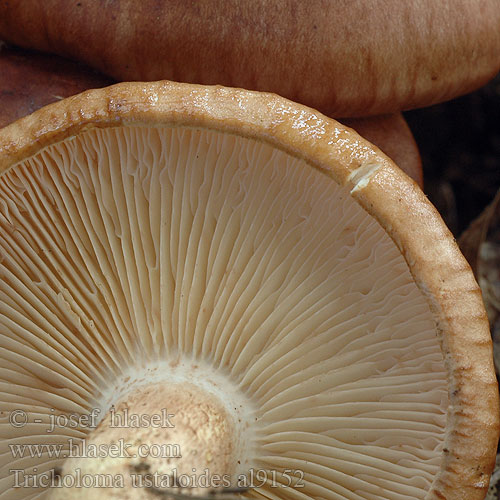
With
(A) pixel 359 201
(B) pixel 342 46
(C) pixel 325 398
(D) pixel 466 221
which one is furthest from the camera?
(D) pixel 466 221

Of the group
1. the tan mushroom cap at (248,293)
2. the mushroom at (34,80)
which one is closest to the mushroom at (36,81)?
the mushroom at (34,80)

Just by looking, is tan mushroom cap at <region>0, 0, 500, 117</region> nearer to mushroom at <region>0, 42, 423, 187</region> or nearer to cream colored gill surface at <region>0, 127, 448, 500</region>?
mushroom at <region>0, 42, 423, 187</region>

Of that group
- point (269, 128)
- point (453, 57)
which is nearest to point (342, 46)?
point (453, 57)

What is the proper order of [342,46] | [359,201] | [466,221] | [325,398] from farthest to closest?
[466,221], [342,46], [325,398], [359,201]

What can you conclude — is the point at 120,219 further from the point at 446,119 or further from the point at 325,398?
the point at 446,119

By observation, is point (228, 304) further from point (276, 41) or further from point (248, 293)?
point (276, 41)

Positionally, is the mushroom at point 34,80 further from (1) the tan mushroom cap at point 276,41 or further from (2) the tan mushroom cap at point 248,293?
(2) the tan mushroom cap at point 248,293

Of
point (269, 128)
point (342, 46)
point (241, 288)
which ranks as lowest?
point (241, 288)

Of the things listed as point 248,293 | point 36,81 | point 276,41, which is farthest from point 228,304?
point 36,81
